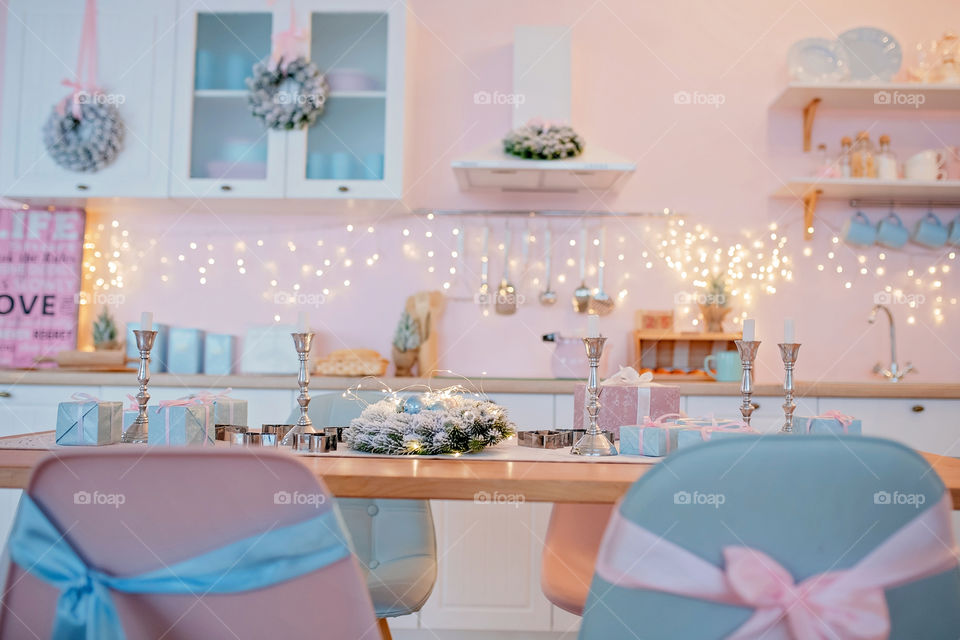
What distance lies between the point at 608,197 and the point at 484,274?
1.73 ft

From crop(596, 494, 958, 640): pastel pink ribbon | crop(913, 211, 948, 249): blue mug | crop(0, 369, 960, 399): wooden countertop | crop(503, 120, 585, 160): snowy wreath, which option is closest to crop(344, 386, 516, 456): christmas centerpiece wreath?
crop(596, 494, 958, 640): pastel pink ribbon

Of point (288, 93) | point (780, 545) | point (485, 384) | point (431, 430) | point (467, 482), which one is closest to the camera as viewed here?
point (780, 545)

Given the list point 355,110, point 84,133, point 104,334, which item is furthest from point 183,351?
point 355,110

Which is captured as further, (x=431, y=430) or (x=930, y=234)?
(x=930, y=234)

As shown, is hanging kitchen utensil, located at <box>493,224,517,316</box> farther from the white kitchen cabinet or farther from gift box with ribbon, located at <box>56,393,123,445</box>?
gift box with ribbon, located at <box>56,393,123,445</box>

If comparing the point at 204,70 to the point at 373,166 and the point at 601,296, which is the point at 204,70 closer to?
the point at 373,166

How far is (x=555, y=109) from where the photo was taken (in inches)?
109

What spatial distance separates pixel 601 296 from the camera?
2.87 m

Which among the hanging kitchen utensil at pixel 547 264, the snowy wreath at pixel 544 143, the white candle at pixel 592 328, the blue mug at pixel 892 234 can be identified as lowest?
the white candle at pixel 592 328

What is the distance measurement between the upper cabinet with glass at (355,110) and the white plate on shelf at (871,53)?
155 cm

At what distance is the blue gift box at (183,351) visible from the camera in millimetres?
2723

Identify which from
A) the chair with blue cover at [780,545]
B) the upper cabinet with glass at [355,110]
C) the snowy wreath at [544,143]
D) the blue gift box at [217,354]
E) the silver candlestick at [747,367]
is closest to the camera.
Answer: the chair with blue cover at [780,545]

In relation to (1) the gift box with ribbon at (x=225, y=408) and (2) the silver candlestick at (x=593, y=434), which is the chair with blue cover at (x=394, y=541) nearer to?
(1) the gift box with ribbon at (x=225, y=408)

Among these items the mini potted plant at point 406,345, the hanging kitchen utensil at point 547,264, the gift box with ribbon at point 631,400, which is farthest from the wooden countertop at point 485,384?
the gift box with ribbon at point 631,400
